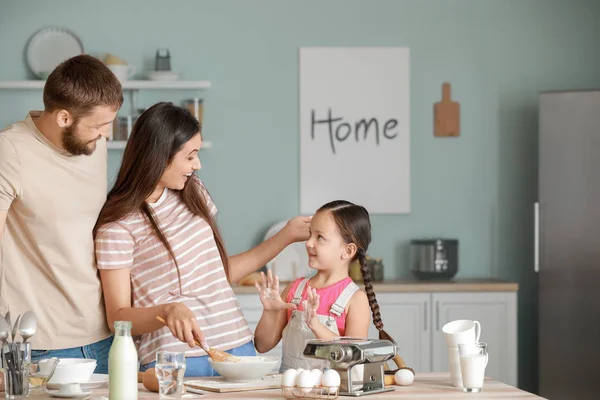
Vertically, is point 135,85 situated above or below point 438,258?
above

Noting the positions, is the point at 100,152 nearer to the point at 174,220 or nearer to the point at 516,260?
the point at 174,220

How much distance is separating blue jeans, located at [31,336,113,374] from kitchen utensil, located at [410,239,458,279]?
2824 mm

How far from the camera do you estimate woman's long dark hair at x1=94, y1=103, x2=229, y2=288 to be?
2.54 m

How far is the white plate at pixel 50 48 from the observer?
5191mm

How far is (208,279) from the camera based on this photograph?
262cm

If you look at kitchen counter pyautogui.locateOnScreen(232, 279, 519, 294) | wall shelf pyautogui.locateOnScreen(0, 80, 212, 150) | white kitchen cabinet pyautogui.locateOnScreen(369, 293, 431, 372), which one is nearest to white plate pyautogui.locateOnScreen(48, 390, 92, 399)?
kitchen counter pyautogui.locateOnScreen(232, 279, 519, 294)

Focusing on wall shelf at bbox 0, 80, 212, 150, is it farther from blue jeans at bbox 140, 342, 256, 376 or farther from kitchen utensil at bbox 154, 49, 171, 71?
blue jeans at bbox 140, 342, 256, 376

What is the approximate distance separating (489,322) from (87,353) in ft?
9.50

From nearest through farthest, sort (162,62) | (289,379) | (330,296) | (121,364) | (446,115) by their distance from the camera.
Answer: (121,364) < (289,379) < (330,296) < (162,62) < (446,115)

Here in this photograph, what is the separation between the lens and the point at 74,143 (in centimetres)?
245

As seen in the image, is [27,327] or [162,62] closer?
[27,327]

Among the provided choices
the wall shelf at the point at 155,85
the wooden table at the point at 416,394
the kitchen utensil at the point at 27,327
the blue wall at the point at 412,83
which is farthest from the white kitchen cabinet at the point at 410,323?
the kitchen utensil at the point at 27,327

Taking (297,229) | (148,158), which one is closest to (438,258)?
(297,229)

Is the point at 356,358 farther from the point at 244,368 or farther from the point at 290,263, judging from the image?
the point at 290,263
